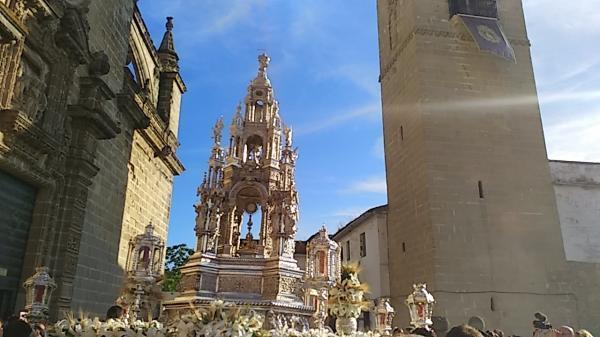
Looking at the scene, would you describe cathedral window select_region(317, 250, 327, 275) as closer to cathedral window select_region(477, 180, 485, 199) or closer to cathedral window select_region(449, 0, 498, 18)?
cathedral window select_region(477, 180, 485, 199)

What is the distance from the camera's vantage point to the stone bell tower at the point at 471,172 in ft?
43.5

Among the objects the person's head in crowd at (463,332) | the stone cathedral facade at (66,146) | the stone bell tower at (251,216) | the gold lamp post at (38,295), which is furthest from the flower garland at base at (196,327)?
the stone bell tower at (251,216)

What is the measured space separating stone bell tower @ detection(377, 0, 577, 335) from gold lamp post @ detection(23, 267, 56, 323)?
31.9 ft

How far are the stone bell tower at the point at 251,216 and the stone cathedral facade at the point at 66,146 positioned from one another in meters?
2.12

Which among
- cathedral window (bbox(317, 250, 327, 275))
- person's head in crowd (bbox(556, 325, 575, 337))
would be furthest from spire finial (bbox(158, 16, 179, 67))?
person's head in crowd (bbox(556, 325, 575, 337))

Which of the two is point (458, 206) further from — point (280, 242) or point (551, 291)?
point (280, 242)

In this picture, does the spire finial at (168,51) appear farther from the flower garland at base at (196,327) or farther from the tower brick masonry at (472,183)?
the flower garland at base at (196,327)

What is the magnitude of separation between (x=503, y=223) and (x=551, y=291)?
7.51ft

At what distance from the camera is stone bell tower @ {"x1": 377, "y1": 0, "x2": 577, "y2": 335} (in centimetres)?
1325

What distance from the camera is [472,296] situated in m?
13.0

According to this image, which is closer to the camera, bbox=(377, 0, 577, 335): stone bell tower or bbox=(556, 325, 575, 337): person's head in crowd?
bbox=(556, 325, 575, 337): person's head in crowd

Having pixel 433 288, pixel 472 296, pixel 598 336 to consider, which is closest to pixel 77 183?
pixel 433 288

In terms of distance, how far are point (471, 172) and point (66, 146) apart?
11110 mm

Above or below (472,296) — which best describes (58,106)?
above
